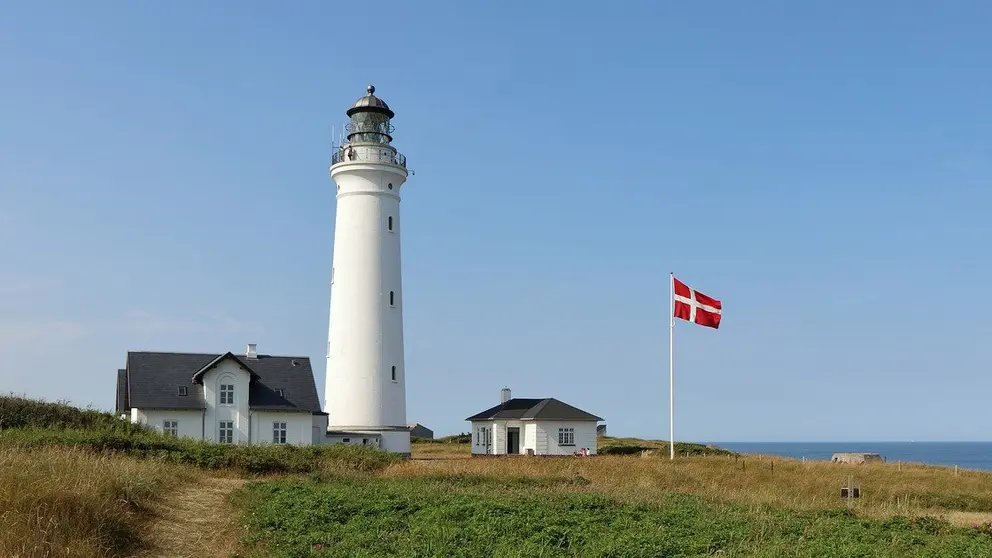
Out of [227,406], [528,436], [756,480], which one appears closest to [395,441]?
[227,406]

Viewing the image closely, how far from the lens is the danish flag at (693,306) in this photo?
33719mm

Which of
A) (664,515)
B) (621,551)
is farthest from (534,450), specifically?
(621,551)

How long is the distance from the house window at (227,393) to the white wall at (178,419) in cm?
105

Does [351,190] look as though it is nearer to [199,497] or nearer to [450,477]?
[450,477]

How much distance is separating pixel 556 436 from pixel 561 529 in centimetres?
3197

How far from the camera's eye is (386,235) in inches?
1512

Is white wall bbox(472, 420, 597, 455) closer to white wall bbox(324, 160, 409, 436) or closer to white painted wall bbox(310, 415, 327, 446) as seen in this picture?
white wall bbox(324, 160, 409, 436)

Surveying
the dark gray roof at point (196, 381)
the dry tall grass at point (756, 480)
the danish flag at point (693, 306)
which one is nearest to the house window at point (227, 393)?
the dark gray roof at point (196, 381)

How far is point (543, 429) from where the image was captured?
144 feet

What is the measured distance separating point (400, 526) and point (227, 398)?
25546mm

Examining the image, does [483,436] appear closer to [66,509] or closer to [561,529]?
[561,529]

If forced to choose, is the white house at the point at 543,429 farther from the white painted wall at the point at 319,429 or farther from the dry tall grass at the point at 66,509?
the dry tall grass at the point at 66,509

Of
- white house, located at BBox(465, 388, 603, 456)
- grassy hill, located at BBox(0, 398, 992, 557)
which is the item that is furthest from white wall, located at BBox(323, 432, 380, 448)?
grassy hill, located at BBox(0, 398, 992, 557)

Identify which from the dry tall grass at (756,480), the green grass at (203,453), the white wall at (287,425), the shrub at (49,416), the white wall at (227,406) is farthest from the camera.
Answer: the white wall at (287,425)
